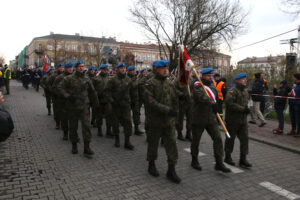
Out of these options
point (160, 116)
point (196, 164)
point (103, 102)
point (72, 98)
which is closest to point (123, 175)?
point (160, 116)

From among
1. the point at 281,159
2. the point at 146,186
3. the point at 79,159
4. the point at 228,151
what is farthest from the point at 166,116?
the point at 281,159

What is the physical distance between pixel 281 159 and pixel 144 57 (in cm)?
7921

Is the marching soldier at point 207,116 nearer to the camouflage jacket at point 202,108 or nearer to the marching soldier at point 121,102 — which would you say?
the camouflage jacket at point 202,108

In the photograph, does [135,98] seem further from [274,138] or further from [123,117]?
[274,138]

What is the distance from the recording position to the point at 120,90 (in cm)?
638

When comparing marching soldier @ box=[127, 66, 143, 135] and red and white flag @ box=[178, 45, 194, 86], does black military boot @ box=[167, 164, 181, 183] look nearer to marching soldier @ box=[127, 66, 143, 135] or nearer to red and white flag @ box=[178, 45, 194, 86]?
red and white flag @ box=[178, 45, 194, 86]

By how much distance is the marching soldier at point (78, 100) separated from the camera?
5.50 metres

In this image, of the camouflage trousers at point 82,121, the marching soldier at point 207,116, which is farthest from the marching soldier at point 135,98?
the marching soldier at point 207,116

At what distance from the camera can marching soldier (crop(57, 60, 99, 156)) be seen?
5.50 m

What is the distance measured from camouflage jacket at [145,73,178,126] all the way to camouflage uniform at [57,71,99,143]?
1.74 metres

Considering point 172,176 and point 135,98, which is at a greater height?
point 135,98

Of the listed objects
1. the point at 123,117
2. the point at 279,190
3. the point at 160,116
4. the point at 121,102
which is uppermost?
the point at 121,102

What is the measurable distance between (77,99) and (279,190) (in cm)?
424

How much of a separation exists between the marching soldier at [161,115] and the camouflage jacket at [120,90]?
1822mm
